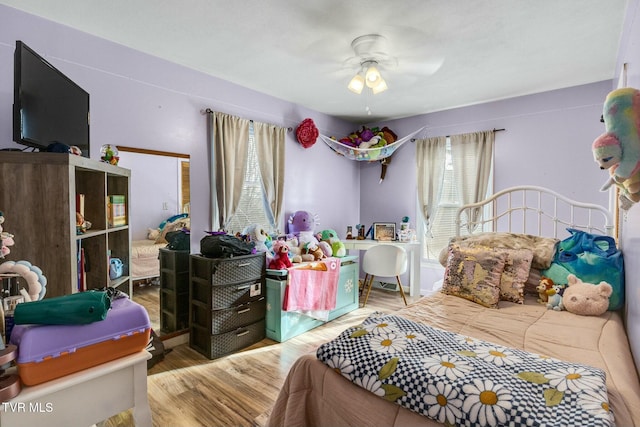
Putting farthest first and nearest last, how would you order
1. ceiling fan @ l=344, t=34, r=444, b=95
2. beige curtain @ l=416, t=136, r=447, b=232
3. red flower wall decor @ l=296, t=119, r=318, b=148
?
beige curtain @ l=416, t=136, r=447, b=232
red flower wall decor @ l=296, t=119, r=318, b=148
ceiling fan @ l=344, t=34, r=444, b=95

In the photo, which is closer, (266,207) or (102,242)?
(102,242)

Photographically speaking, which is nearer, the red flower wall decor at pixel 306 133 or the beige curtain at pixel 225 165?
the beige curtain at pixel 225 165

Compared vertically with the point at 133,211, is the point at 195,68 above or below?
above

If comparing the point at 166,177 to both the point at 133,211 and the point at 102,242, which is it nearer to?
the point at 133,211

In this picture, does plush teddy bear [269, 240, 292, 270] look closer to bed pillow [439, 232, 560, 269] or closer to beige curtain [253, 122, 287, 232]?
beige curtain [253, 122, 287, 232]

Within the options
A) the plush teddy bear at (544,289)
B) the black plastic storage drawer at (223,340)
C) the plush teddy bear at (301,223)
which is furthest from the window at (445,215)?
the black plastic storage drawer at (223,340)

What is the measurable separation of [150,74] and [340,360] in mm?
2738

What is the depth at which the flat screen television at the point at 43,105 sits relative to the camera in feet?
4.97

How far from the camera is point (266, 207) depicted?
3.68 meters

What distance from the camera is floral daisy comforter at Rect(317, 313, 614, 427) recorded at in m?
0.89

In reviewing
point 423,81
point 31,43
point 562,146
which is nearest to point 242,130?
point 31,43

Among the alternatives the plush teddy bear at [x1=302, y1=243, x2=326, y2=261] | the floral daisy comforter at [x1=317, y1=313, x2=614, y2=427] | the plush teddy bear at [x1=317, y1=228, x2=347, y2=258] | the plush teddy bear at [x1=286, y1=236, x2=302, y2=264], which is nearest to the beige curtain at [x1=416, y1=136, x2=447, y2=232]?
the plush teddy bear at [x1=317, y1=228, x2=347, y2=258]

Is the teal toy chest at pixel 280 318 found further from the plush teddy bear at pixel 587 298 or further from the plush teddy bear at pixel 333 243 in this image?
the plush teddy bear at pixel 587 298

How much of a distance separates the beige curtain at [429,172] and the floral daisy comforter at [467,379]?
314cm
